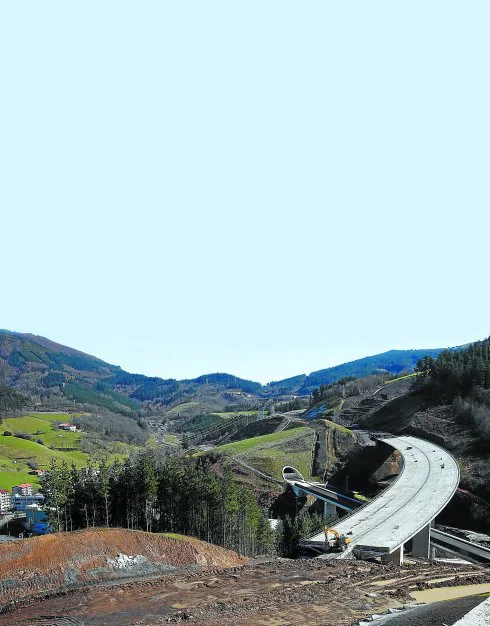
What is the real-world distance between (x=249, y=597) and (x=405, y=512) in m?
37.5

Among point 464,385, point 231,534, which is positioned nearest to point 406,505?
point 231,534

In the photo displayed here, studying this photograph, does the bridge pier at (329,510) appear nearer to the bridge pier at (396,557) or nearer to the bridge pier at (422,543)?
the bridge pier at (422,543)

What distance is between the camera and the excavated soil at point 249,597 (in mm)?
32875

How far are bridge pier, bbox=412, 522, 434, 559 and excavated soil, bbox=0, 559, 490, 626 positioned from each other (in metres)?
18.8

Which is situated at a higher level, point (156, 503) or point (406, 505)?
point (156, 503)

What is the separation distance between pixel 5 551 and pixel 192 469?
26.8 metres

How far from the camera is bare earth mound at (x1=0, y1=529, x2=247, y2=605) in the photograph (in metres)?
41.5

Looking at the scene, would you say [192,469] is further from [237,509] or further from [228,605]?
[228,605]

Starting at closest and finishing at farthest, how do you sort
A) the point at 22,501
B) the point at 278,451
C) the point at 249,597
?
the point at 249,597 < the point at 22,501 < the point at 278,451

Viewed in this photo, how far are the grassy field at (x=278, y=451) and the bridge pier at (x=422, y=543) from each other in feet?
182

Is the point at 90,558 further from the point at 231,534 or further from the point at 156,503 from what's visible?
the point at 231,534

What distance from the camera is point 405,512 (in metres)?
68.9

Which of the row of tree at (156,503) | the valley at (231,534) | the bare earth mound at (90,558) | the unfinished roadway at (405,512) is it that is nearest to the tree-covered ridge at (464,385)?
the valley at (231,534)

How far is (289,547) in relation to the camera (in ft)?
253
